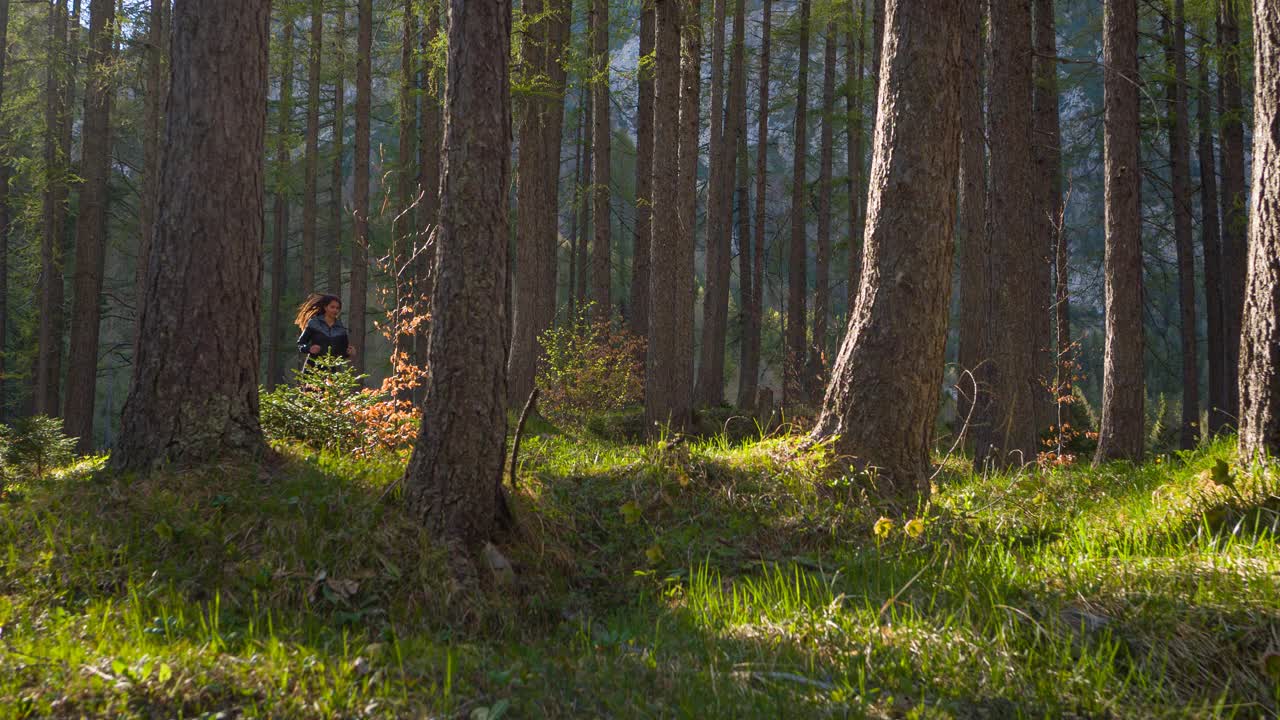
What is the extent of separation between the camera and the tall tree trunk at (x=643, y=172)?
51.4 ft

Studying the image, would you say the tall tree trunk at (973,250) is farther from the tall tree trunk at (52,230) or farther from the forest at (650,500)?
the tall tree trunk at (52,230)

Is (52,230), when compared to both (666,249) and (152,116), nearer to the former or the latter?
(152,116)

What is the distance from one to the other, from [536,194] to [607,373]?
181 inches

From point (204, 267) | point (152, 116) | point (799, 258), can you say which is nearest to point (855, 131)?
point (799, 258)

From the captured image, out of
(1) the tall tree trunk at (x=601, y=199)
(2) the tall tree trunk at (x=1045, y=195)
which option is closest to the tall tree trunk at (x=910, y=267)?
(2) the tall tree trunk at (x=1045, y=195)

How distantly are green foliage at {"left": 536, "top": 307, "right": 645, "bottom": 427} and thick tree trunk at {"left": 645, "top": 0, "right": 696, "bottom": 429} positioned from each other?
3.36 meters

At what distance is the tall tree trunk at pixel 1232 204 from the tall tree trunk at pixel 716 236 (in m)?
9.38

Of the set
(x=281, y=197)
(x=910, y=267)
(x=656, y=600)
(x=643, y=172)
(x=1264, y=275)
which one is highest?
(x=281, y=197)

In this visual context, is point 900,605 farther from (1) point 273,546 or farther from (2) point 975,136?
(2) point 975,136

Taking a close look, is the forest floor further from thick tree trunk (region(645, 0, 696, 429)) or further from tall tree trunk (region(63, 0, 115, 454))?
tall tree trunk (region(63, 0, 115, 454))

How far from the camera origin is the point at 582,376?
A: 15297mm

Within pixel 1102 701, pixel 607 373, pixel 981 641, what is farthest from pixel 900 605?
pixel 607 373

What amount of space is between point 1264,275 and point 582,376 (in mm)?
11849

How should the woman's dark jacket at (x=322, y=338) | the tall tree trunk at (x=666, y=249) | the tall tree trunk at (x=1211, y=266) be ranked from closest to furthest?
1. the woman's dark jacket at (x=322, y=338)
2. the tall tree trunk at (x=666, y=249)
3. the tall tree trunk at (x=1211, y=266)
